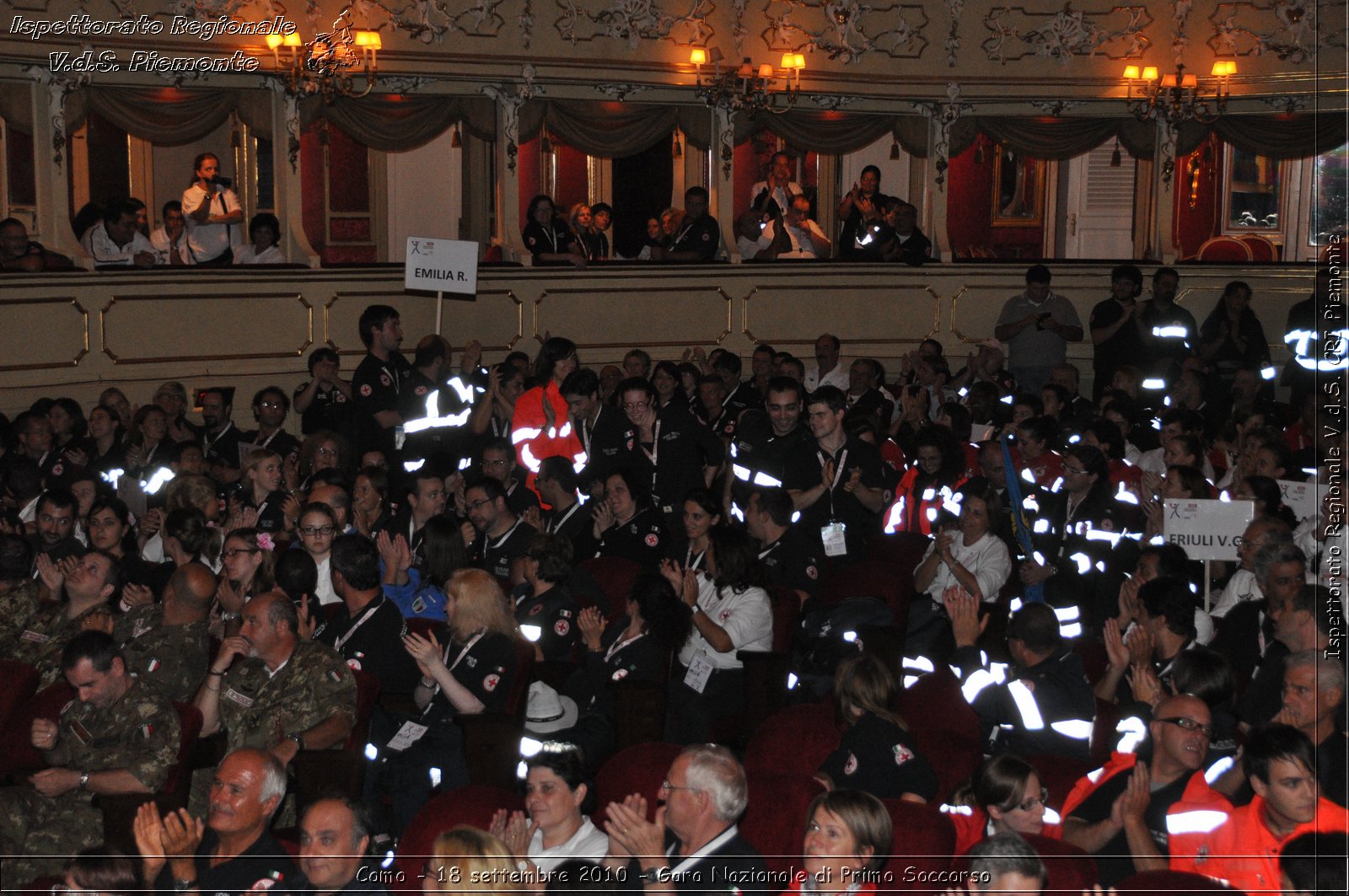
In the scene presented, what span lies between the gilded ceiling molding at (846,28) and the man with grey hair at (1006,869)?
40.4 feet

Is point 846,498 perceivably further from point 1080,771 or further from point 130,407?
point 130,407

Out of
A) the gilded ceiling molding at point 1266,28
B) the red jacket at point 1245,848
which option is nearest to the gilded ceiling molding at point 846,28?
the gilded ceiling molding at point 1266,28

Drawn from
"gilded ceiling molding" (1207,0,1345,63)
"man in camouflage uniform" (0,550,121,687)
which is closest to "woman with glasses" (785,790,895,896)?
"man in camouflage uniform" (0,550,121,687)

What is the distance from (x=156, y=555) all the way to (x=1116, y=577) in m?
5.24

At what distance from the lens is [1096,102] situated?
15711 mm

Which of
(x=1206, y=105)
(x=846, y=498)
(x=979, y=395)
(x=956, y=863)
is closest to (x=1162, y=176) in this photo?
(x=1206, y=105)

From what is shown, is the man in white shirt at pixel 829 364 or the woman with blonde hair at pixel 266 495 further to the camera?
the man in white shirt at pixel 829 364

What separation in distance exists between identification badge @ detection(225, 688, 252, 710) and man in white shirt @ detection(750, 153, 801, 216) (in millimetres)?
10614

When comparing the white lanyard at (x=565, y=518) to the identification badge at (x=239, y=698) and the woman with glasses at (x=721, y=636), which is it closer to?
the woman with glasses at (x=721, y=636)

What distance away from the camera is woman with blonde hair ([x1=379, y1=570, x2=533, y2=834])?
5.83m

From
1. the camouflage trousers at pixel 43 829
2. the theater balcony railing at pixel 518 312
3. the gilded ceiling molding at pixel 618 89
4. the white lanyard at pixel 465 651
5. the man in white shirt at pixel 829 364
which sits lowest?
the camouflage trousers at pixel 43 829

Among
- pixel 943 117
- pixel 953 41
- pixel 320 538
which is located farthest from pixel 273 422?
pixel 953 41

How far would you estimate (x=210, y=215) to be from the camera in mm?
13211

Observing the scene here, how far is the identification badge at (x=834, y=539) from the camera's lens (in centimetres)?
769
